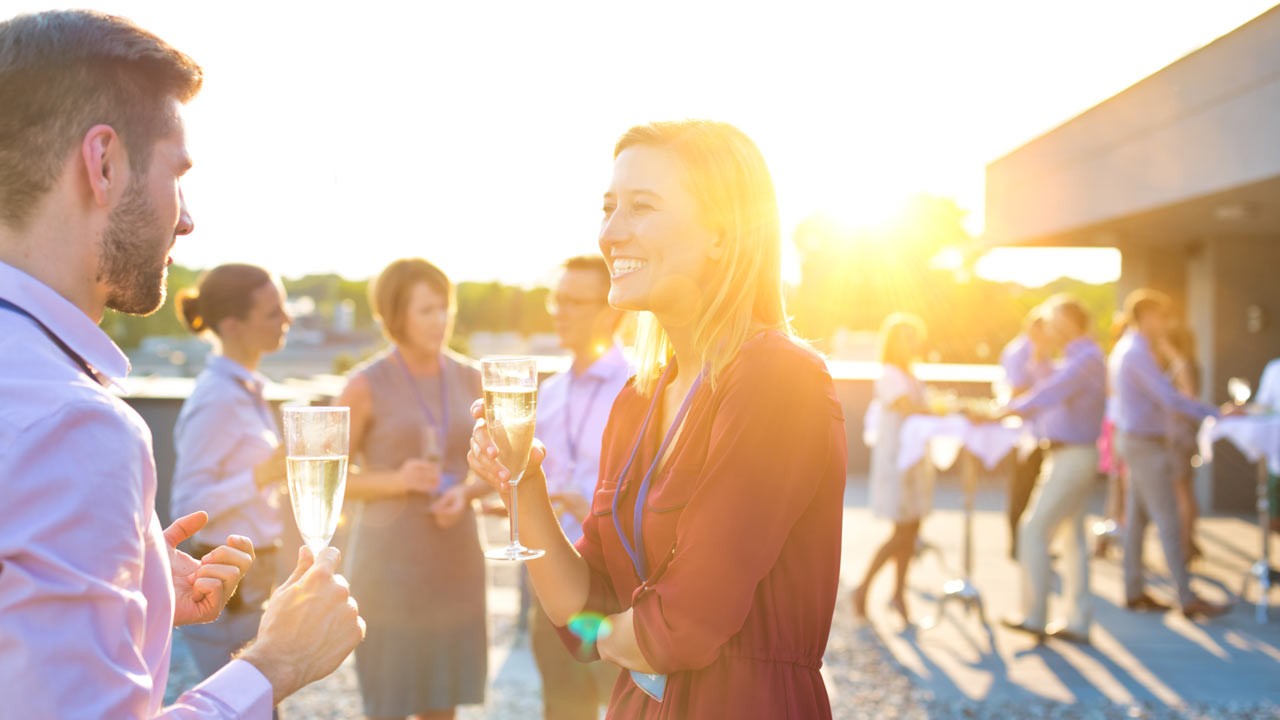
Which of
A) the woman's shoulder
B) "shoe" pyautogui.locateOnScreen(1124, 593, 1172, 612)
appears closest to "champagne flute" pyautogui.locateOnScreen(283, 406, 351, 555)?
the woman's shoulder

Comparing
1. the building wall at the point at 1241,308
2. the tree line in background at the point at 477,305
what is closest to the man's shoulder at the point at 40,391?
the building wall at the point at 1241,308

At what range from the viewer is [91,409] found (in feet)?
3.48

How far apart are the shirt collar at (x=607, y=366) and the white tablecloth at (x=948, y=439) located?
3.58m

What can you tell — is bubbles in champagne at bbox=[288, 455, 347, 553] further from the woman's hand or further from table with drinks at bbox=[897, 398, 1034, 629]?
table with drinks at bbox=[897, 398, 1034, 629]

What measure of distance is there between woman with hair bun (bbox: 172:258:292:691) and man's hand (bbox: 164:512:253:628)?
1654 mm

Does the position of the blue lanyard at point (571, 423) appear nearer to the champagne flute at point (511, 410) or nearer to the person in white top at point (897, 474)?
the champagne flute at point (511, 410)

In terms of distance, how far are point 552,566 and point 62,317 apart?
0.96 metres

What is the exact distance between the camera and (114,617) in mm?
1031

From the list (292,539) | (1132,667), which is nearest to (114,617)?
(1132,667)

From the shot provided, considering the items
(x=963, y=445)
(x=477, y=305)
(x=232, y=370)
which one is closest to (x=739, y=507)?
Result: (x=232, y=370)

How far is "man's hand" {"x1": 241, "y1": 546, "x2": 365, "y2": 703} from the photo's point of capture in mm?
1277

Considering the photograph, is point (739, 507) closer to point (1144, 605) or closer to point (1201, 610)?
point (1201, 610)

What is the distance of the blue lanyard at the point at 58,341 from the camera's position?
115 cm

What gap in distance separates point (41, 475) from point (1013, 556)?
8545 mm
